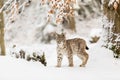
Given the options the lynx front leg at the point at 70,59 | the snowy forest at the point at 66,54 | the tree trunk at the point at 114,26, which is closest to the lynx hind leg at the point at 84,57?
the snowy forest at the point at 66,54

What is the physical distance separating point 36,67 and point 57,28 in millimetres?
9315

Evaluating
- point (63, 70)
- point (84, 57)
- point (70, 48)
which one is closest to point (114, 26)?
point (84, 57)

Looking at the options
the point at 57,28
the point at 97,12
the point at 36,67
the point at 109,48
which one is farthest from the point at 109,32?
the point at 97,12

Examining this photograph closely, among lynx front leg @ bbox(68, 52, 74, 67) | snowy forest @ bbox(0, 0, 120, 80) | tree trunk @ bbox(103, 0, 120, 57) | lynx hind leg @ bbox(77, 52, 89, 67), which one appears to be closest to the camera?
snowy forest @ bbox(0, 0, 120, 80)

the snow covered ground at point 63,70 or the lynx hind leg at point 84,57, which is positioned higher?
the lynx hind leg at point 84,57

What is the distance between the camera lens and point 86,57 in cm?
1062

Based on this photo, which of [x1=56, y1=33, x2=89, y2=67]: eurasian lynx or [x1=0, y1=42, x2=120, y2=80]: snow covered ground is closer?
[x1=0, y1=42, x2=120, y2=80]: snow covered ground

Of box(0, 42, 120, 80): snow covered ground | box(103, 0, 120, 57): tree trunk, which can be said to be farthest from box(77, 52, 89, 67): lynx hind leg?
box(103, 0, 120, 57): tree trunk

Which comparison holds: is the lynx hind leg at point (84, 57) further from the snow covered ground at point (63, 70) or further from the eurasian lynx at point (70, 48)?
the snow covered ground at point (63, 70)

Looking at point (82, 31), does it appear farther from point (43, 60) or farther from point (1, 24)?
point (43, 60)

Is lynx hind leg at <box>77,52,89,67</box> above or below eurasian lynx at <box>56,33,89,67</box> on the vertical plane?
below

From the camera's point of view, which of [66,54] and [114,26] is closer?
[66,54]

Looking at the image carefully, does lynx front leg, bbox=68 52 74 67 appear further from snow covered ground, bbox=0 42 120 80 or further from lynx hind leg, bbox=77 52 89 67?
lynx hind leg, bbox=77 52 89 67

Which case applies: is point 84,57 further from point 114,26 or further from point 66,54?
point 114,26
